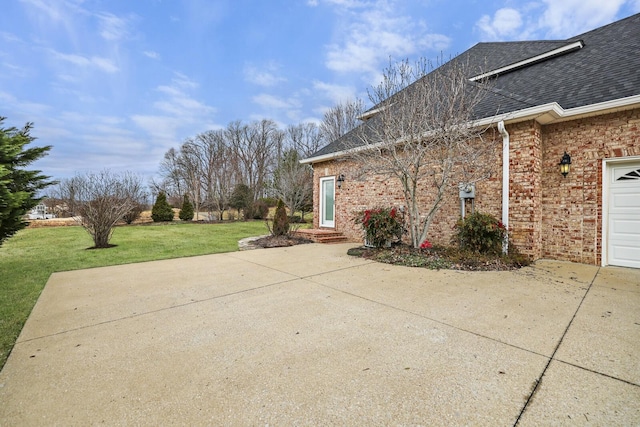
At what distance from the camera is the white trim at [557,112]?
16.6ft

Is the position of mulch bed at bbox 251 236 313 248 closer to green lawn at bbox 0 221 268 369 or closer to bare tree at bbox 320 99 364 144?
green lawn at bbox 0 221 268 369

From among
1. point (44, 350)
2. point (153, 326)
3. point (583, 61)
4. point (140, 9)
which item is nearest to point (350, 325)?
point (153, 326)

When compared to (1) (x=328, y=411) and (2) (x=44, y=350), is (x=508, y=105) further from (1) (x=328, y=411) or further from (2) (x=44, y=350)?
(2) (x=44, y=350)

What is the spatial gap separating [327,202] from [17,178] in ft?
26.2

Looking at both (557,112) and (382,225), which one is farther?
(382,225)

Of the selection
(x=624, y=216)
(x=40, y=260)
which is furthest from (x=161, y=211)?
(x=624, y=216)

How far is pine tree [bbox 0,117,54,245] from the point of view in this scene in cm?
454

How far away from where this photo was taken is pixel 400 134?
253 inches

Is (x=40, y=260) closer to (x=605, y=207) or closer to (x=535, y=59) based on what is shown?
(x=605, y=207)

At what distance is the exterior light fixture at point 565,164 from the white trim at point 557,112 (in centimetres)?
78

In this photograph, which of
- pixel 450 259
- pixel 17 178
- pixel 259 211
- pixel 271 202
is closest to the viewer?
pixel 17 178

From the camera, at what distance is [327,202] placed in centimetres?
1060

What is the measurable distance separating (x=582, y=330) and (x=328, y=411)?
269 centimetres

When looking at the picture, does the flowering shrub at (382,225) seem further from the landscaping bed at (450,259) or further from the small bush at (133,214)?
the small bush at (133,214)
